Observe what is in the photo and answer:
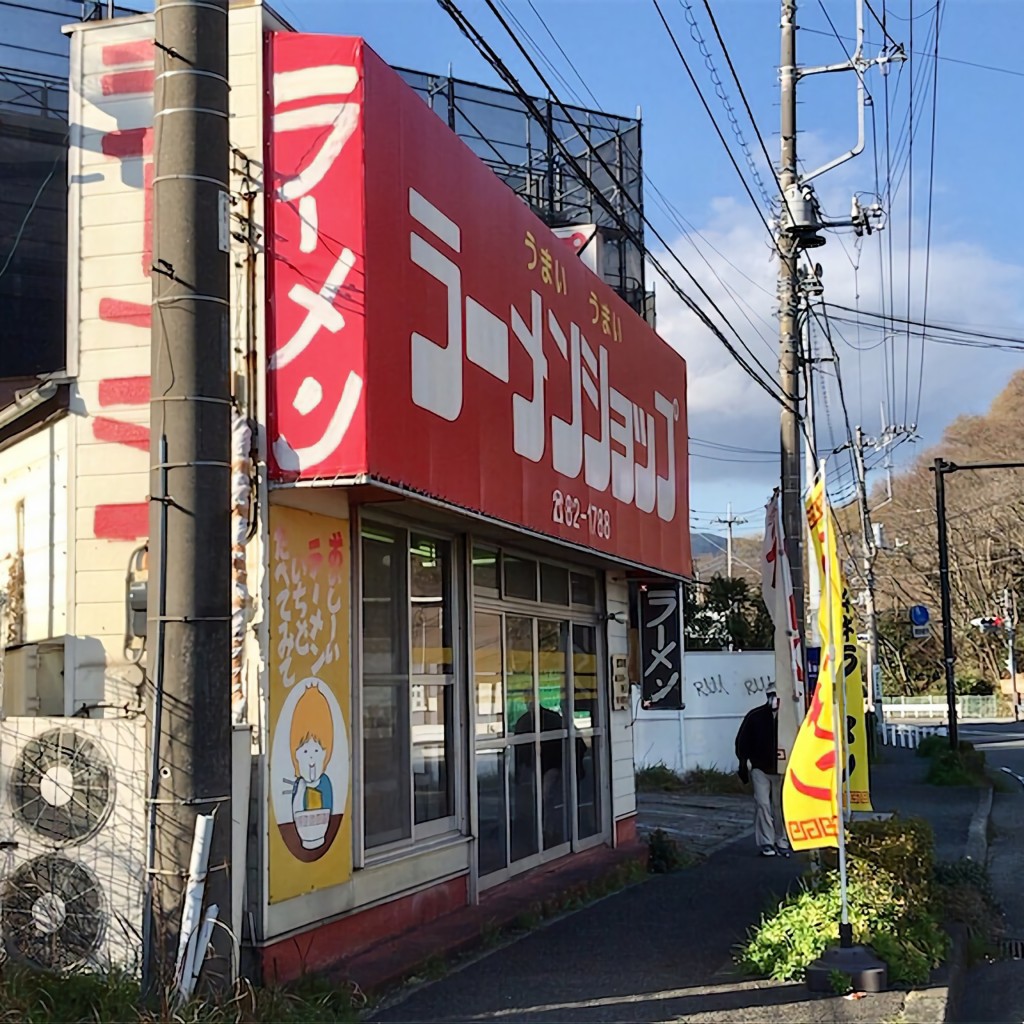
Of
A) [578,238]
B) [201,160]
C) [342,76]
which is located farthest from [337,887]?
[578,238]

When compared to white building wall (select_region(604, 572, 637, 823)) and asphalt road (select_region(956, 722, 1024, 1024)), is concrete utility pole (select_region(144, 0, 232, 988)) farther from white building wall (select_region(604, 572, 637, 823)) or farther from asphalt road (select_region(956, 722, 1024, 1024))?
white building wall (select_region(604, 572, 637, 823))

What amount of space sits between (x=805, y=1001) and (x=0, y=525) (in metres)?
5.47

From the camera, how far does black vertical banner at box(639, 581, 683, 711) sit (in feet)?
45.1

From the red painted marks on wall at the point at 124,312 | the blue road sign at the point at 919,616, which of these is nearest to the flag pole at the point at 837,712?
the red painted marks on wall at the point at 124,312

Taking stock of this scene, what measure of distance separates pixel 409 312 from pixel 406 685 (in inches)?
98.7

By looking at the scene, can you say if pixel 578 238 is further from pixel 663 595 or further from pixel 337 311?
pixel 337 311

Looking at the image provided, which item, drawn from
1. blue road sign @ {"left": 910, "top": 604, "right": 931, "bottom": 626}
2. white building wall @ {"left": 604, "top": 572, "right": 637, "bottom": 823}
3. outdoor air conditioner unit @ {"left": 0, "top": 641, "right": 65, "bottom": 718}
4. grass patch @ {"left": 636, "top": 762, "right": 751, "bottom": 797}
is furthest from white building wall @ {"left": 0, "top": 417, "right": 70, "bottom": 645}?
blue road sign @ {"left": 910, "top": 604, "right": 931, "bottom": 626}

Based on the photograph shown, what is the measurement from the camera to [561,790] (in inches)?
447

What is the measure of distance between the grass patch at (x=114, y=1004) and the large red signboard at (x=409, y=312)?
2.58m

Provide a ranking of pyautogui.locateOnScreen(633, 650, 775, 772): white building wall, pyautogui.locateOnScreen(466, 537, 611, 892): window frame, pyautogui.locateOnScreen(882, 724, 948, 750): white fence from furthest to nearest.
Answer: pyautogui.locateOnScreen(882, 724, 948, 750): white fence < pyautogui.locateOnScreen(633, 650, 775, 772): white building wall < pyautogui.locateOnScreen(466, 537, 611, 892): window frame

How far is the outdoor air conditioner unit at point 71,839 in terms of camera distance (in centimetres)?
→ 568

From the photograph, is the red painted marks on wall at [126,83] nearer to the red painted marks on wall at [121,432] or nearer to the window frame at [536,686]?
the red painted marks on wall at [121,432]

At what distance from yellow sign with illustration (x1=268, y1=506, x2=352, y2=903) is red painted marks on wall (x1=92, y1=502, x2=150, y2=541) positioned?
2.65 ft

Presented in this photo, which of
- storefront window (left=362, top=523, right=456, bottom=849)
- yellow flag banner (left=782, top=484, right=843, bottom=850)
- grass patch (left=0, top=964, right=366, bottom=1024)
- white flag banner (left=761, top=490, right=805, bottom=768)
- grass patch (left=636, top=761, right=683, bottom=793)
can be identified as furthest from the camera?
grass patch (left=636, top=761, right=683, bottom=793)
